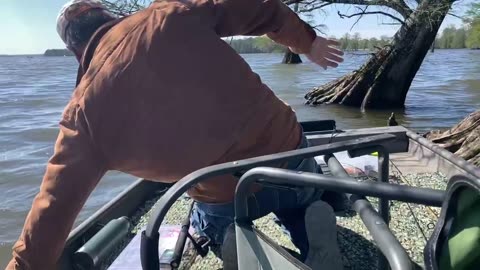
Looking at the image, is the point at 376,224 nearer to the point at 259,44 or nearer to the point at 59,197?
the point at 59,197

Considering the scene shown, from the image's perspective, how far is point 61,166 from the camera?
1.61 meters

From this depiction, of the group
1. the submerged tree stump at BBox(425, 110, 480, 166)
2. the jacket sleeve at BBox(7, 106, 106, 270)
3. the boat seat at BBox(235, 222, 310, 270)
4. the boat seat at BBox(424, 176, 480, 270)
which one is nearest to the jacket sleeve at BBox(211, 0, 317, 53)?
the jacket sleeve at BBox(7, 106, 106, 270)

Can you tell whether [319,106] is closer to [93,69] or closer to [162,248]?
[162,248]

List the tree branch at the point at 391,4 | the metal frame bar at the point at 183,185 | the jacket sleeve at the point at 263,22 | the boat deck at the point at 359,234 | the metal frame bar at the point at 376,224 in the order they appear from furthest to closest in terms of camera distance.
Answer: the tree branch at the point at 391,4 → the boat deck at the point at 359,234 → the jacket sleeve at the point at 263,22 → the metal frame bar at the point at 183,185 → the metal frame bar at the point at 376,224

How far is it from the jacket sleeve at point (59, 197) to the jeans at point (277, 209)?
620mm

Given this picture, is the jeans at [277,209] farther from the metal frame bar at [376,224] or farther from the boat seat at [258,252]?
the metal frame bar at [376,224]

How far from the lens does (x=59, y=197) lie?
161 cm

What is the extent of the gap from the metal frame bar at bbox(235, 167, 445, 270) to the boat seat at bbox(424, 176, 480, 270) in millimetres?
60

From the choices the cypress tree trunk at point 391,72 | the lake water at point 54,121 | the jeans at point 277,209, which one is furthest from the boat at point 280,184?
the cypress tree trunk at point 391,72

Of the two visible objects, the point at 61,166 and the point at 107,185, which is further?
the point at 107,185

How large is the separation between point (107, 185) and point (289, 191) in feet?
19.0

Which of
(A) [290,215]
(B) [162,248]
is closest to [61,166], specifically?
(A) [290,215]

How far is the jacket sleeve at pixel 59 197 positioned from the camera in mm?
1612

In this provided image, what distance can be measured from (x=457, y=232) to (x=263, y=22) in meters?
1.28
